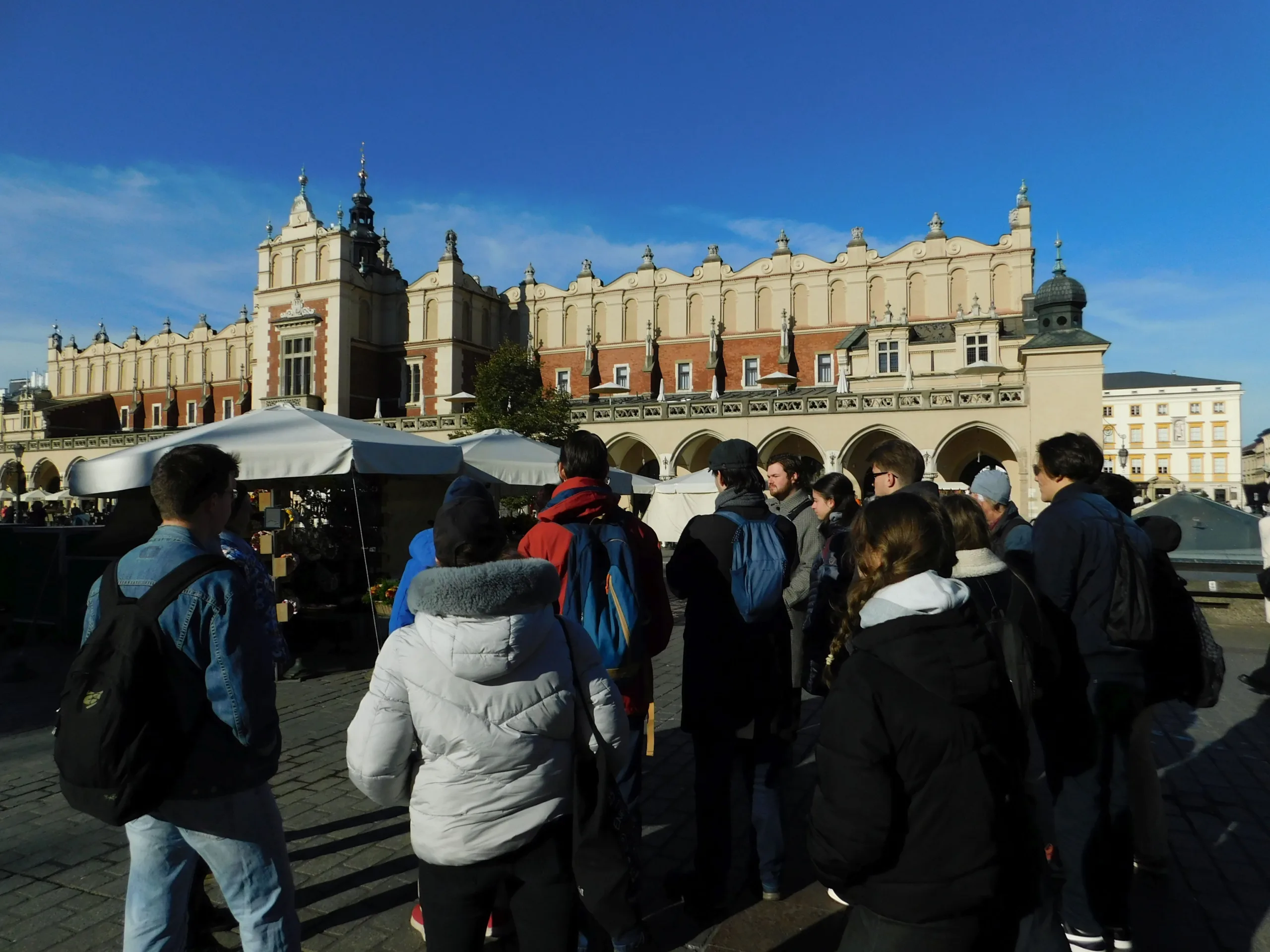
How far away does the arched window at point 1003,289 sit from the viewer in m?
32.2

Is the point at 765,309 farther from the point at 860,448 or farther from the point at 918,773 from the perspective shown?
the point at 918,773

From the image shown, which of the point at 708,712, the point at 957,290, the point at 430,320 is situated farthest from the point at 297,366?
the point at 708,712

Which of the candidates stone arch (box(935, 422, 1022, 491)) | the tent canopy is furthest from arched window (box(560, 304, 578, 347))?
the tent canopy

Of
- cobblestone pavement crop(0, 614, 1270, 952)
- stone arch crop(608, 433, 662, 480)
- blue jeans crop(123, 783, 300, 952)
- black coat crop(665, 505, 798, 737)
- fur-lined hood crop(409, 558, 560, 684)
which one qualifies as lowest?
cobblestone pavement crop(0, 614, 1270, 952)

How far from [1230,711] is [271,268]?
41.4m

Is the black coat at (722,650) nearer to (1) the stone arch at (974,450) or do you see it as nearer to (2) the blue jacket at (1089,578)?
(2) the blue jacket at (1089,578)

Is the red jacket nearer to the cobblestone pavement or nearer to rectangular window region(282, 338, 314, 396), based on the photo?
the cobblestone pavement

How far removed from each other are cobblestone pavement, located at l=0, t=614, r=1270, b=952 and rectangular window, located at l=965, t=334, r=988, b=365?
2717cm

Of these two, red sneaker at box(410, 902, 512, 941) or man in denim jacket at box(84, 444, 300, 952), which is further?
red sneaker at box(410, 902, 512, 941)

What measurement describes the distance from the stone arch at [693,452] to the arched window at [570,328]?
12968mm

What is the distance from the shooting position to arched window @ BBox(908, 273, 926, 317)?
33.5m

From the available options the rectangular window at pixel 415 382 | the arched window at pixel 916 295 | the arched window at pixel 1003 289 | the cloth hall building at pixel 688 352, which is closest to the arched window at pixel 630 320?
the cloth hall building at pixel 688 352

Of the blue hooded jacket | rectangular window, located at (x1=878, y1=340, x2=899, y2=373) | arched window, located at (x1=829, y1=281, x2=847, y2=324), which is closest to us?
the blue hooded jacket

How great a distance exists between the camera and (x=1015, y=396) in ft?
79.2
